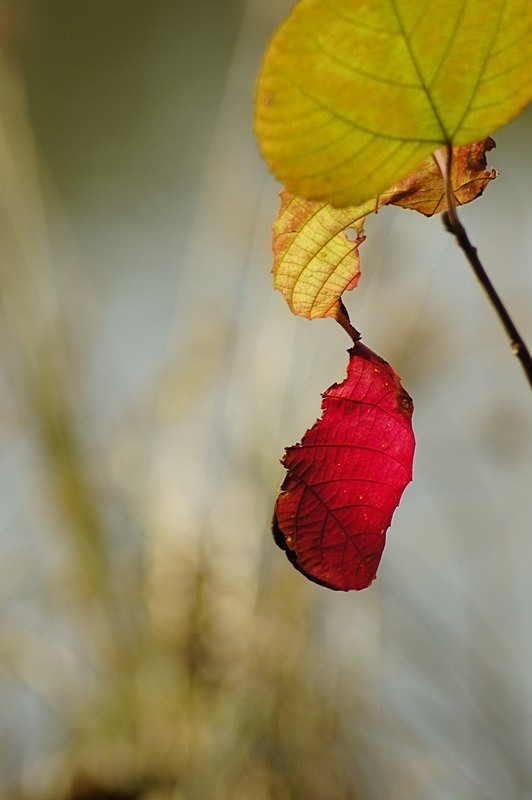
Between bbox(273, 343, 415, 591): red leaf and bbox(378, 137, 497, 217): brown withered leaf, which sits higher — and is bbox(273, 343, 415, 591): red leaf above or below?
below

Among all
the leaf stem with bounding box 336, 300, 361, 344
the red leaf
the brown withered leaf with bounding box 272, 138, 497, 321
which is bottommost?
the red leaf

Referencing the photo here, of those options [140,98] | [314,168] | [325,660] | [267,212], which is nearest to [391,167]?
[314,168]

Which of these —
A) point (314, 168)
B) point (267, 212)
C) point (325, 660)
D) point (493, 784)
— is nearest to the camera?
point (314, 168)

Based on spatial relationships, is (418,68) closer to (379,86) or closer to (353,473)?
(379,86)

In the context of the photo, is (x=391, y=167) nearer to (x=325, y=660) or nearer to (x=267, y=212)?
(x=325, y=660)

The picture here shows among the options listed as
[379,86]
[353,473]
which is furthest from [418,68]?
[353,473]
